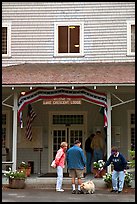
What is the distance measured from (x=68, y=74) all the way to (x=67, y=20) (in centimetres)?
374

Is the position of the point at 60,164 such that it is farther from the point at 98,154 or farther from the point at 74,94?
the point at 98,154

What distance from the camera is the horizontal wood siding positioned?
21234 mm

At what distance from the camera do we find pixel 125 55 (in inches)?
831

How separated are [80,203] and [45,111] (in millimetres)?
8670

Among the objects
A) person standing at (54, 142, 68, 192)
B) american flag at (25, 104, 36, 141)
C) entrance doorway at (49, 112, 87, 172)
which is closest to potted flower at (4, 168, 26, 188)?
person standing at (54, 142, 68, 192)

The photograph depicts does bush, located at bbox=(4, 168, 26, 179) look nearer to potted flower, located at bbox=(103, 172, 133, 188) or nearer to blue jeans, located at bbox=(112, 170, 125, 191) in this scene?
potted flower, located at bbox=(103, 172, 133, 188)

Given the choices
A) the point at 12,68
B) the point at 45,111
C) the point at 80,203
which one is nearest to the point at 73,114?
the point at 45,111

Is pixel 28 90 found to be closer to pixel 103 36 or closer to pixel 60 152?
pixel 60 152

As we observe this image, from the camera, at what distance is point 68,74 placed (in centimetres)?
1891

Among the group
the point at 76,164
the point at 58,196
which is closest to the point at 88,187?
the point at 76,164

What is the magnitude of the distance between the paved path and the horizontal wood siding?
7.14 metres

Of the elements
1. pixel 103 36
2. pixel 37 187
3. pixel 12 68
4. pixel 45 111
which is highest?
pixel 103 36

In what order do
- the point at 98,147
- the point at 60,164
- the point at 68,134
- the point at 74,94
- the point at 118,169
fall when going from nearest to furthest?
the point at 118,169
the point at 60,164
the point at 74,94
the point at 98,147
the point at 68,134

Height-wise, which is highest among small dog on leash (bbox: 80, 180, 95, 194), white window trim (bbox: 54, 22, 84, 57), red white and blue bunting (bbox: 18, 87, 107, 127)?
white window trim (bbox: 54, 22, 84, 57)
